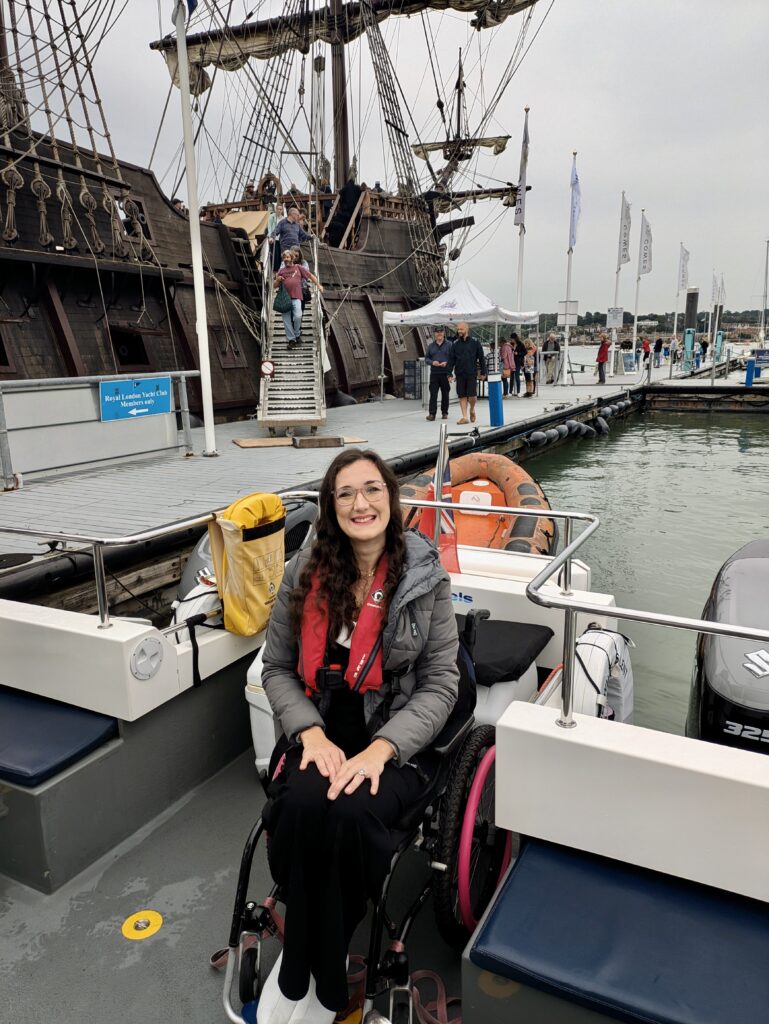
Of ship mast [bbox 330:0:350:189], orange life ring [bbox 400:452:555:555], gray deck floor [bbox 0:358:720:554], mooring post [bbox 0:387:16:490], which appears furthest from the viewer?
ship mast [bbox 330:0:350:189]

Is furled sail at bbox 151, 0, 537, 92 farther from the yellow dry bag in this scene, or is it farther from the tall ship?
the yellow dry bag

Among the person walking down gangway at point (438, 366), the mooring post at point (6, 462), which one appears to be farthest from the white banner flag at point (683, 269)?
the mooring post at point (6, 462)

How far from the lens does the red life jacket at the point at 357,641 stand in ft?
Result: 6.67

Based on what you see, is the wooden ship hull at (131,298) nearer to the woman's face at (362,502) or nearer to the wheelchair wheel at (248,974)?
the woman's face at (362,502)

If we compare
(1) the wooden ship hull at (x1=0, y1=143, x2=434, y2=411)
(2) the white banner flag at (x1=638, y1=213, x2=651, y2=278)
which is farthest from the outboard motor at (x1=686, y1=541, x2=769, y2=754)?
(2) the white banner flag at (x1=638, y1=213, x2=651, y2=278)

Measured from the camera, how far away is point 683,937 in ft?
5.34

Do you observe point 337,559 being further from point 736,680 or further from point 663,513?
point 663,513

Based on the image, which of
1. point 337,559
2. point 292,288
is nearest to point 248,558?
point 337,559

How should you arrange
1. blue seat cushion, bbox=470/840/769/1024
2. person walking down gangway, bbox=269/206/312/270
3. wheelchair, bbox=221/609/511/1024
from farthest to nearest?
person walking down gangway, bbox=269/206/312/270, wheelchair, bbox=221/609/511/1024, blue seat cushion, bbox=470/840/769/1024

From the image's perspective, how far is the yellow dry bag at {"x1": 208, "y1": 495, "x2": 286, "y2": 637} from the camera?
2.99 meters

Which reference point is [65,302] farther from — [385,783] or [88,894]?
[385,783]

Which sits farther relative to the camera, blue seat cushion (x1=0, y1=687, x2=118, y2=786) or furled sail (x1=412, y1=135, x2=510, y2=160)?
furled sail (x1=412, y1=135, x2=510, y2=160)

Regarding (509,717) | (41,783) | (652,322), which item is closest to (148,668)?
(41,783)

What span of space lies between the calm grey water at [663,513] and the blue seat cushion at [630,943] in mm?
3037
